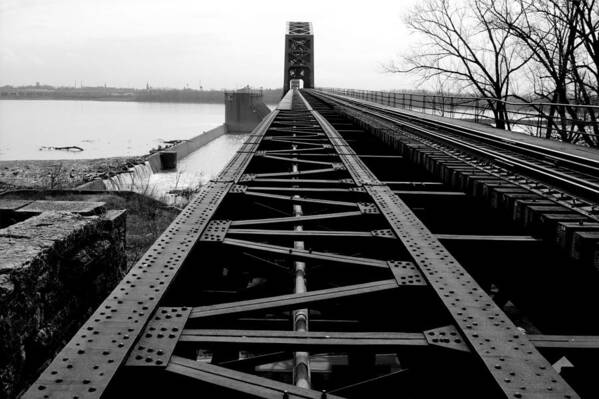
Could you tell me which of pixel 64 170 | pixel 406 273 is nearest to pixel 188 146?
pixel 64 170

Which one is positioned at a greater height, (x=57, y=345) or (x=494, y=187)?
(x=494, y=187)

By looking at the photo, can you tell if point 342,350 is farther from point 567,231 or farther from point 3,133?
point 3,133

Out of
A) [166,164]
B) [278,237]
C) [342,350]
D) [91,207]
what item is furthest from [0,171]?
[342,350]

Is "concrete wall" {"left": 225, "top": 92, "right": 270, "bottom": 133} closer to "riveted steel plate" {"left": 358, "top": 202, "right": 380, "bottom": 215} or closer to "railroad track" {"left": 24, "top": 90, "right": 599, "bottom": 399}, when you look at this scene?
"railroad track" {"left": 24, "top": 90, "right": 599, "bottom": 399}

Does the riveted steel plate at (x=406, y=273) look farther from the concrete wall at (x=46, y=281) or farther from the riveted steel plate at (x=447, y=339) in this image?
the concrete wall at (x=46, y=281)

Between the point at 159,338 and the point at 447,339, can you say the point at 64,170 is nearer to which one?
the point at 159,338

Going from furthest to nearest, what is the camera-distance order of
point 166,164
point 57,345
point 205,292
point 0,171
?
1. point 166,164
2. point 0,171
3. point 205,292
4. point 57,345

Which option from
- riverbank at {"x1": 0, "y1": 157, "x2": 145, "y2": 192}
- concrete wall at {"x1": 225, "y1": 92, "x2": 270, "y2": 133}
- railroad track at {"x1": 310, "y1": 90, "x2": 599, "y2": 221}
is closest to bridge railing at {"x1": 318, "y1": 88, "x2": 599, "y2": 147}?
railroad track at {"x1": 310, "y1": 90, "x2": 599, "y2": 221}

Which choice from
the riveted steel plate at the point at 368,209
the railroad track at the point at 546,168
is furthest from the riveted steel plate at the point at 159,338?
the railroad track at the point at 546,168

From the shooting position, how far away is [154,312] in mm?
3426

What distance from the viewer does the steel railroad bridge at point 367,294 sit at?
283cm

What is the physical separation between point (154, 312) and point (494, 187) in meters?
4.86

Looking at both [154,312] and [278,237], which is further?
[278,237]

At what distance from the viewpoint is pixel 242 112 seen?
8244 cm
